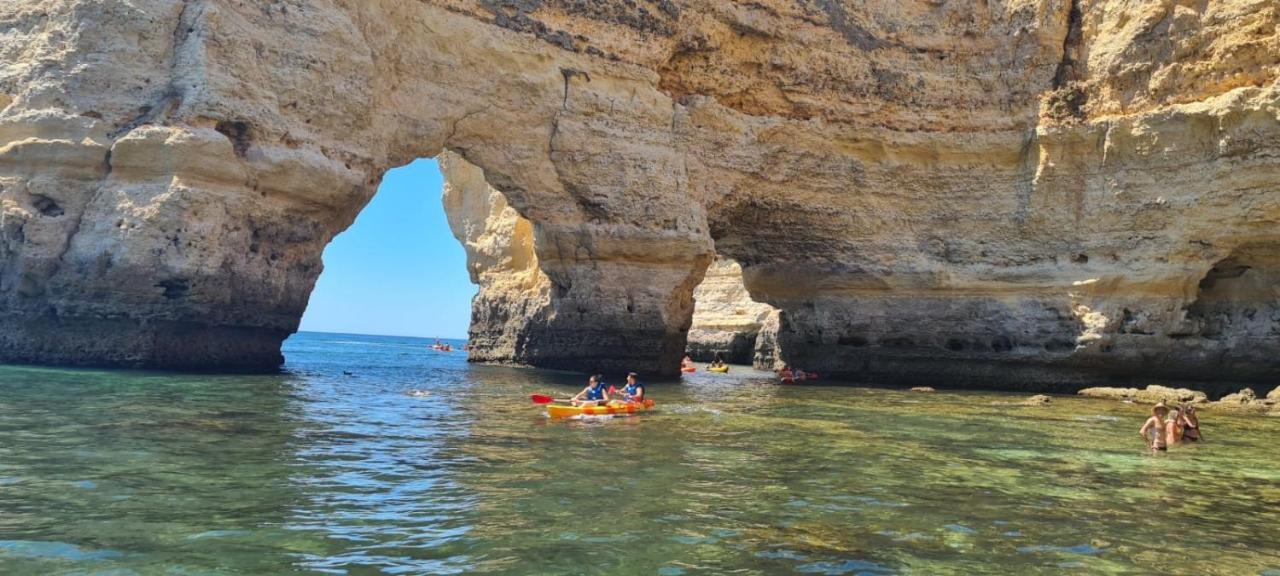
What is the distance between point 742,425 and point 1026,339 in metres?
13.2

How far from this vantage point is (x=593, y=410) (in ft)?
42.7

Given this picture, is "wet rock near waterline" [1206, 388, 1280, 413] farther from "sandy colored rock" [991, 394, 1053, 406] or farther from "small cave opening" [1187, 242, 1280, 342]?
"sandy colored rock" [991, 394, 1053, 406]

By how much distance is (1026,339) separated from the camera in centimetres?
2258

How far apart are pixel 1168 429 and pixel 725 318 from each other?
3168 centimetres

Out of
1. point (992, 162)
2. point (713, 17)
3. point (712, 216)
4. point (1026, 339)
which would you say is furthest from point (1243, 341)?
point (713, 17)

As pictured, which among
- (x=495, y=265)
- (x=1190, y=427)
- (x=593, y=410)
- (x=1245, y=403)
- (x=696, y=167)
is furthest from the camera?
(x=495, y=265)

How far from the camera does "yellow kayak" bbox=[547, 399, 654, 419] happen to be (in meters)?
12.6

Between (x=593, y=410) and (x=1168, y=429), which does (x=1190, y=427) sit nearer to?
(x=1168, y=429)

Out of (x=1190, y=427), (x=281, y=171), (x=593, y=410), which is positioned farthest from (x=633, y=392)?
(x=281, y=171)

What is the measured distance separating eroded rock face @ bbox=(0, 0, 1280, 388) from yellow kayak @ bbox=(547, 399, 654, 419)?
327 inches

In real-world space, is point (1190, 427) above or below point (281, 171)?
below

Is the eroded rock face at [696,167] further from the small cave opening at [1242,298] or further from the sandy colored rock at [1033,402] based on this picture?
the sandy colored rock at [1033,402]

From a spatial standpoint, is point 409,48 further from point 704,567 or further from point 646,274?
point 704,567

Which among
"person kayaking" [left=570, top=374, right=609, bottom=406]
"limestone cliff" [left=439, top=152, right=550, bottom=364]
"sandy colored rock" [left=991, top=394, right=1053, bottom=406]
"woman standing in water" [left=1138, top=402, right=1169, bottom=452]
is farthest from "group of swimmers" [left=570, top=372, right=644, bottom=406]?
"limestone cliff" [left=439, top=152, right=550, bottom=364]
